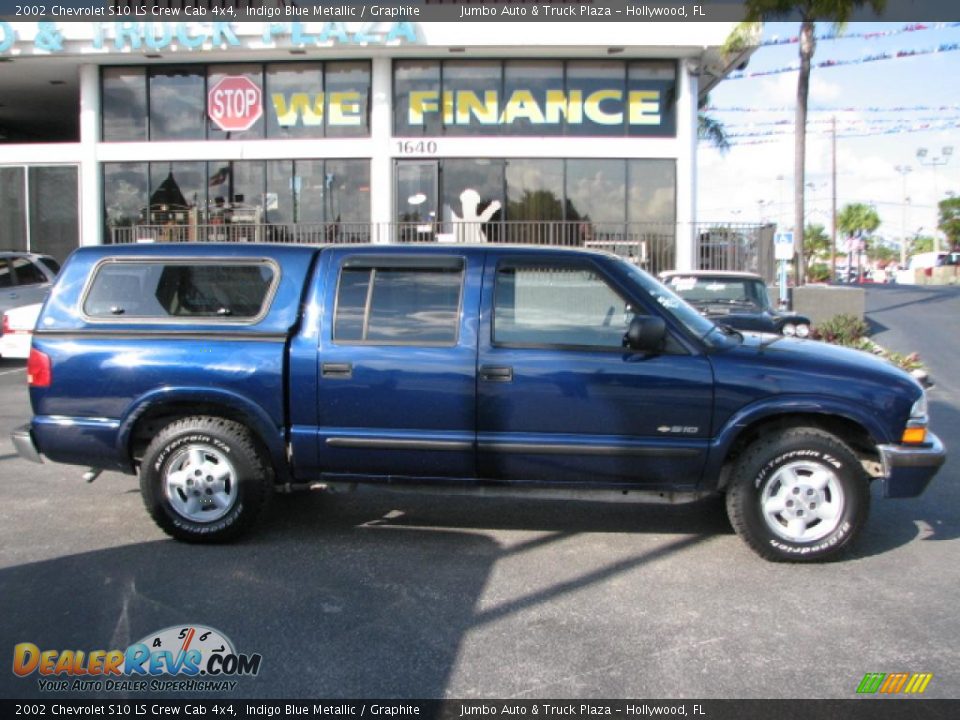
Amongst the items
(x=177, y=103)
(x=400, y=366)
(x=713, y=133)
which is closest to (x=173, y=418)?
(x=400, y=366)

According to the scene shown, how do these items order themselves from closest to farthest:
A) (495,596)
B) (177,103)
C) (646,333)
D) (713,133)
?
(495,596)
(646,333)
(177,103)
(713,133)

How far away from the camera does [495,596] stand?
446 centimetres

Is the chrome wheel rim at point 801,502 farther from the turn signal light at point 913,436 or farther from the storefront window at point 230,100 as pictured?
the storefront window at point 230,100

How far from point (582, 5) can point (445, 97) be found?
3741 millimetres

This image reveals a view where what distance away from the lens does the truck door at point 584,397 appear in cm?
491

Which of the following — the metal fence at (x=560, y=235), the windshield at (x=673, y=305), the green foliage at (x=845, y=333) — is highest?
the metal fence at (x=560, y=235)

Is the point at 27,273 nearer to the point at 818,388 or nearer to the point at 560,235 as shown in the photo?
the point at 560,235

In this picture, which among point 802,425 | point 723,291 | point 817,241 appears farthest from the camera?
point 817,241

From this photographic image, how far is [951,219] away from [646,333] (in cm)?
8149

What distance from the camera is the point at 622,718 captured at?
3.31 meters

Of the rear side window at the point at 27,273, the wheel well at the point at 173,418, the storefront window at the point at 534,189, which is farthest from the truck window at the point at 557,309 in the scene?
the storefront window at the point at 534,189

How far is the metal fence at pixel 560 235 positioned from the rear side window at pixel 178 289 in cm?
1346
